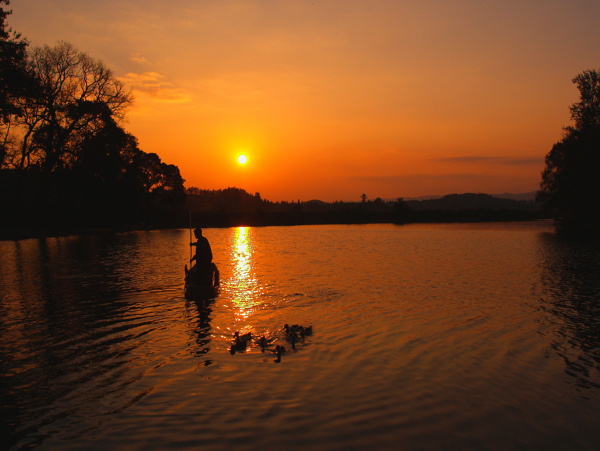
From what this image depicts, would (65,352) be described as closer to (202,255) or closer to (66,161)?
(202,255)

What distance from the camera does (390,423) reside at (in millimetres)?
7027

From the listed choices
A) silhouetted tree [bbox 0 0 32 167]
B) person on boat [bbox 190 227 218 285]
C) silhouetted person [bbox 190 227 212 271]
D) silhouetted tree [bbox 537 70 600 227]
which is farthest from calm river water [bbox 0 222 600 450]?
silhouetted tree [bbox 537 70 600 227]

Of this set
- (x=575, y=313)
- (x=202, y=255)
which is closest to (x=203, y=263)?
(x=202, y=255)

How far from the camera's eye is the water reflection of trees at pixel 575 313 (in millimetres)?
9742

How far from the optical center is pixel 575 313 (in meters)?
15.0

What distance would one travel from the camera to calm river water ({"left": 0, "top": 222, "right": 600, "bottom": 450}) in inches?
264

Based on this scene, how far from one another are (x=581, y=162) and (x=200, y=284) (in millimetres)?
63925

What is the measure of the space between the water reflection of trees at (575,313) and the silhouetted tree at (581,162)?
1522 inches

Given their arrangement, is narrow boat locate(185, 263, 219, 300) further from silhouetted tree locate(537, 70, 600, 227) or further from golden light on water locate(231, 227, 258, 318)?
silhouetted tree locate(537, 70, 600, 227)

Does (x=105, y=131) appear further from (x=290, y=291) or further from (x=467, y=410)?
(x=467, y=410)

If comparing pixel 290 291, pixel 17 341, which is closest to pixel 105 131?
pixel 290 291

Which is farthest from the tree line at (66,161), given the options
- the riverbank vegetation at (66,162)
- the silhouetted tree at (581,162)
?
the silhouetted tree at (581,162)

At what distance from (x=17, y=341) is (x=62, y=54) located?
53683 millimetres

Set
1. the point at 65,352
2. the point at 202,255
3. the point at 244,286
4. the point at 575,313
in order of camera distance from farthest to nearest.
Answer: the point at 244,286
the point at 202,255
the point at 575,313
the point at 65,352
